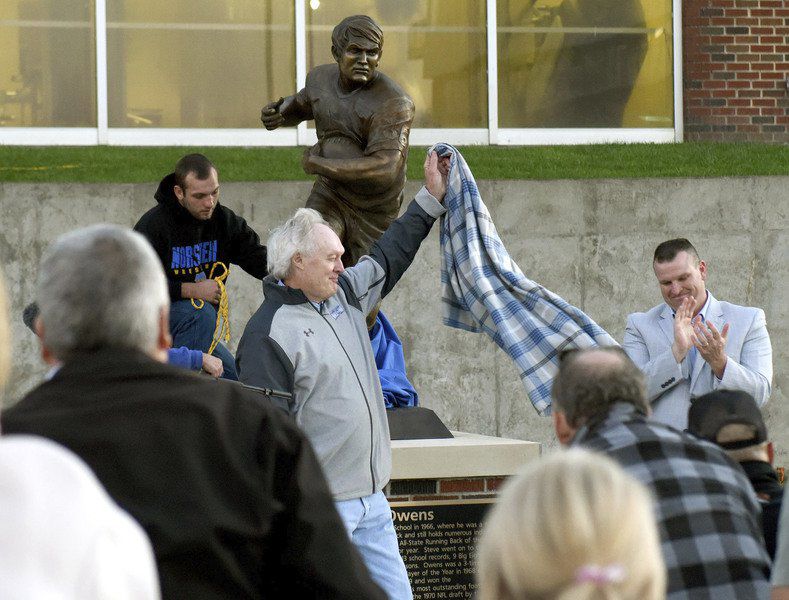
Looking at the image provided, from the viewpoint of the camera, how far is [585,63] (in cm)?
1311

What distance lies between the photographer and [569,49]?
13062mm

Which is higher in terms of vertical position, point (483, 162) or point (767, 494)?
point (483, 162)

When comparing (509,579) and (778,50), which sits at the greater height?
(778,50)

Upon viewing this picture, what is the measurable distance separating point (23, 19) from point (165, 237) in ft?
21.4

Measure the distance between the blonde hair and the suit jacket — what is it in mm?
3691

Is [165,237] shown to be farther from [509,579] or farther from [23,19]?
[23,19]

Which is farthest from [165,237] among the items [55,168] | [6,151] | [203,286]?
[6,151]

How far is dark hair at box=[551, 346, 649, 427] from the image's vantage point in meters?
Result: 3.38

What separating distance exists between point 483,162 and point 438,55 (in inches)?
70.6

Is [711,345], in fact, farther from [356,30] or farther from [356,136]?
[356,30]

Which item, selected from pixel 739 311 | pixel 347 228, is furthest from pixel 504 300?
pixel 347 228

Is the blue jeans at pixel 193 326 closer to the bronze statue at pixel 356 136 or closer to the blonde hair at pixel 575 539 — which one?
the bronze statue at pixel 356 136

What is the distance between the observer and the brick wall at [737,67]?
41.8 feet

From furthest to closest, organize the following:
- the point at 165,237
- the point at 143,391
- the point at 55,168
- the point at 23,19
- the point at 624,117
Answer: the point at 624,117, the point at 23,19, the point at 55,168, the point at 165,237, the point at 143,391
